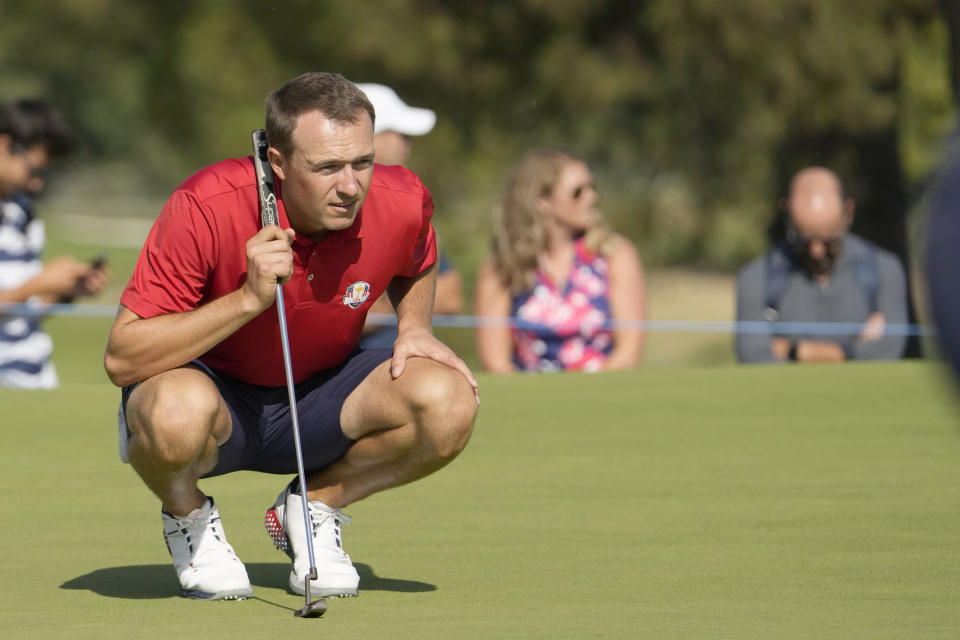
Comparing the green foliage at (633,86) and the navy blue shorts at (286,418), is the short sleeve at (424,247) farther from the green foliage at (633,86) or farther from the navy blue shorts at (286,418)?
the green foliage at (633,86)

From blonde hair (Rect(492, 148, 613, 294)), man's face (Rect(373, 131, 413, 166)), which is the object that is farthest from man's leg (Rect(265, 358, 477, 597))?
blonde hair (Rect(492, 148, 613, 294))

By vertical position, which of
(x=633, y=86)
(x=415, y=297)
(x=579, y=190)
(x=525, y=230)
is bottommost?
(x=415, y=297)

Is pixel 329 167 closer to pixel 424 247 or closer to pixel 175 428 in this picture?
pixel 424 247

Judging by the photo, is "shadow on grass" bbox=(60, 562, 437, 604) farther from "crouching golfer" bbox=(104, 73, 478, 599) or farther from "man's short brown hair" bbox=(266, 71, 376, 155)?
"man's short brown hair" bbox=(266, 71, 376, 155)

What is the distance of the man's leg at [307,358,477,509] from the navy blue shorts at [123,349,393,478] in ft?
0.14

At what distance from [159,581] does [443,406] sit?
2.94 feet

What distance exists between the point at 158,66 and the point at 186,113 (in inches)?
26.0

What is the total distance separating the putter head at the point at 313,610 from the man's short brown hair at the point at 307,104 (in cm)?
106

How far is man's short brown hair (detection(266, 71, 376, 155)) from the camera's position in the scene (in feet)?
13.4

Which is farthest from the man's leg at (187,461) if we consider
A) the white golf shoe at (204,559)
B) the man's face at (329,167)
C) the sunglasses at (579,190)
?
the sunglasses at (579,190)

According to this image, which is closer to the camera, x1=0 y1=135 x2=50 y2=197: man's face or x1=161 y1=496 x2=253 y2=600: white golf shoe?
x1=161 y1=496 x2=253 y2=600: white golf shoe

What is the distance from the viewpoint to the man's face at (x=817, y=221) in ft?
28.8

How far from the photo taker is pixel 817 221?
28.8 feet

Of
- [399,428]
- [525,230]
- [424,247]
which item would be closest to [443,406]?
[399,428]
